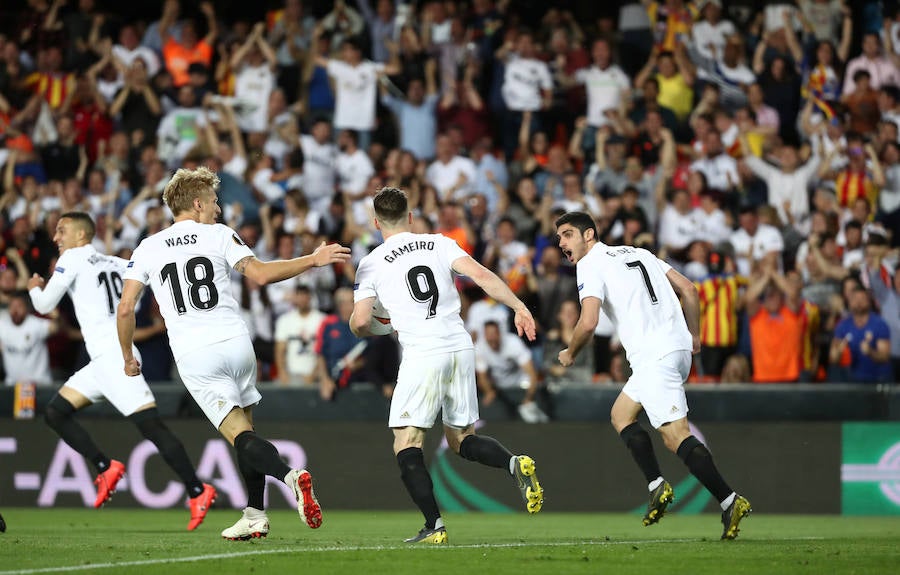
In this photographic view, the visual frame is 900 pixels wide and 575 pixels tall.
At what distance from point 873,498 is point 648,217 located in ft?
15.5

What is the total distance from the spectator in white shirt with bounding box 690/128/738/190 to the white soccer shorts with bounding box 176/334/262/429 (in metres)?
10.3

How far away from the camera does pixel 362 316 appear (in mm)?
9109

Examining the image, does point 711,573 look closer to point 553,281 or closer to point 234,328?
point 234,328

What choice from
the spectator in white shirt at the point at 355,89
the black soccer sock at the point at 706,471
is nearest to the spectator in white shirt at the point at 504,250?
the spectator in white shirt at the point at 355,89

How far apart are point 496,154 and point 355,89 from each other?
2220 mm

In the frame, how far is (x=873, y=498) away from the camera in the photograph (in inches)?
583

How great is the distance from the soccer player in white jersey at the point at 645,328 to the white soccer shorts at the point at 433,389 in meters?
0.91

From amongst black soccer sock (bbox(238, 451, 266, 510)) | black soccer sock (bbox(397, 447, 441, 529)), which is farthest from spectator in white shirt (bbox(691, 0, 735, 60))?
black soccer sock (bbox(238, 451, 266, 510))

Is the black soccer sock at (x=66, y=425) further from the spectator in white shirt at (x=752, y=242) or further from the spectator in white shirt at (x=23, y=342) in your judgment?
the spectator in white shirt at (x=752, y=242)

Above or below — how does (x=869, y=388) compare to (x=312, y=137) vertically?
below

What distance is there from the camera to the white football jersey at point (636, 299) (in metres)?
9.88

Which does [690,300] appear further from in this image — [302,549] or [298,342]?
[298,342]

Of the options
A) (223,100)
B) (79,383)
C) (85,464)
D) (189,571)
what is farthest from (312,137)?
(189,571)

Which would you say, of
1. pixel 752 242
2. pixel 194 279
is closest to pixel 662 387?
pixel 194 279
